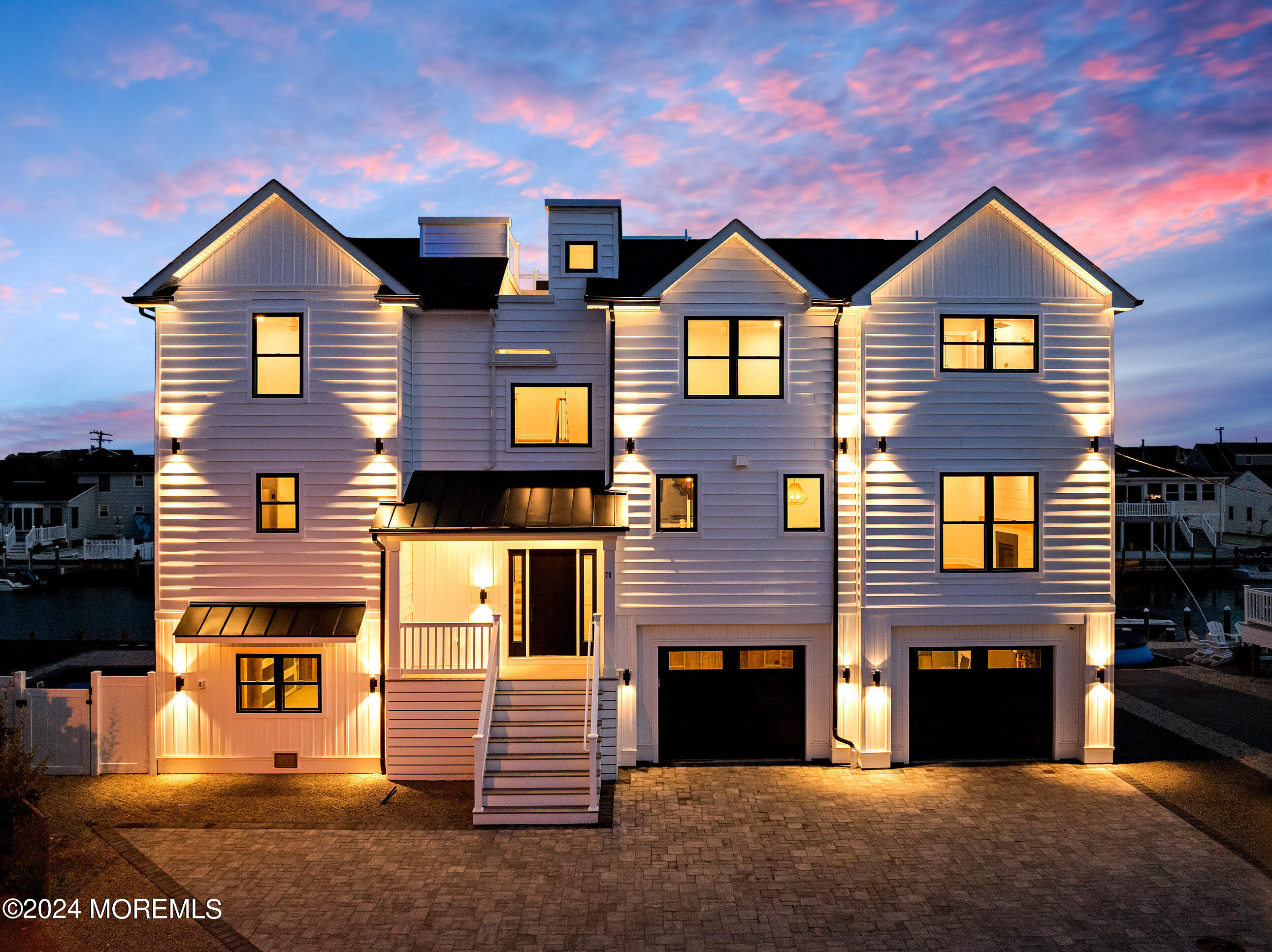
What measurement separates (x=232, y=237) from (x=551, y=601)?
882 centimetres

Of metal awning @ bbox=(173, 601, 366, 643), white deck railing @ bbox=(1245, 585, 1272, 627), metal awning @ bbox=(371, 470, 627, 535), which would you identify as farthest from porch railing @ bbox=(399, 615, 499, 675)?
white deck railing @ bbox=(1245, 585, 1272, 627)

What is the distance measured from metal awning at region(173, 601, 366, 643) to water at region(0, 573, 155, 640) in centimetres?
1973

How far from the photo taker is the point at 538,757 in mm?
10188

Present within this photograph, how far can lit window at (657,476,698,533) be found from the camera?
39.4 feet

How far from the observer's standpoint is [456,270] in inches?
526

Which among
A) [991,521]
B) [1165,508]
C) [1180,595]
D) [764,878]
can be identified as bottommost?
[1180,595]

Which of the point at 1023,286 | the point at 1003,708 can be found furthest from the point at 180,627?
the point at 1023,286

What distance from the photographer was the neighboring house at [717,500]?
11.6m

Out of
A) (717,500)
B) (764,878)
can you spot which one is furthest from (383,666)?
(764,878)

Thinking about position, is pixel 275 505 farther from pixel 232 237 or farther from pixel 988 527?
pixel 988 527

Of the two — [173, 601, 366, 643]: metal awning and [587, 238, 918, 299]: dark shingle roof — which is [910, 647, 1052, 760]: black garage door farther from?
[173, 601, 366, 643]: metal awning

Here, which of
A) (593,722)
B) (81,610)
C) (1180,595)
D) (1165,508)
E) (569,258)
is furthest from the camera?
(1165,508)

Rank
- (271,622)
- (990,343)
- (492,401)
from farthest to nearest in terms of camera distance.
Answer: (492,401)
(990,343)
(271,622)

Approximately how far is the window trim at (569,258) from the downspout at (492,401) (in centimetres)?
175
